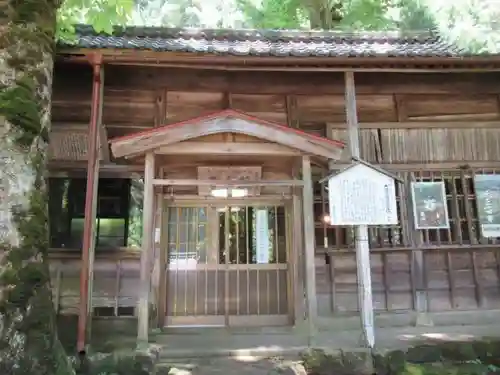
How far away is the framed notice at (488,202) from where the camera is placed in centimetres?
842

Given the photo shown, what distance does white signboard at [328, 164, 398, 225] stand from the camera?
6664 mm

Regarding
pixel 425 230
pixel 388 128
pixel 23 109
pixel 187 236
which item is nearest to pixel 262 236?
pixel 187 236

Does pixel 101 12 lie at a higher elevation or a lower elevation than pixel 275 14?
lower

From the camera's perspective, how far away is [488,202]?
8.52m

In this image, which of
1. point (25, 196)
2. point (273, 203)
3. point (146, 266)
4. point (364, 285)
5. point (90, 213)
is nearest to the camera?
point (25, 196)

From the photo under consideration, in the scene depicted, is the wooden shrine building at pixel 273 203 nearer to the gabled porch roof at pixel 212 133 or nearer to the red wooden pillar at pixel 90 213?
the red wooden pillar at pixel 90 213

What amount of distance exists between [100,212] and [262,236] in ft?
10.4

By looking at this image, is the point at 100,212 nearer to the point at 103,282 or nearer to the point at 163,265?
the point at 103,282

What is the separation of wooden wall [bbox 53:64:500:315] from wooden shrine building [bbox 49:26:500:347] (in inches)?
1.1

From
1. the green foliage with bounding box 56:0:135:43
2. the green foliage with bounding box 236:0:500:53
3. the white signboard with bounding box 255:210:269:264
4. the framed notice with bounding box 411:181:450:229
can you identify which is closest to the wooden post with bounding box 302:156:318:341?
the white signboard with bounding box 255:210:269:264

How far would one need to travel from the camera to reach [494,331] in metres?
7.63

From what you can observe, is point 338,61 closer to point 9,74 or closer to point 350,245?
point 350,245

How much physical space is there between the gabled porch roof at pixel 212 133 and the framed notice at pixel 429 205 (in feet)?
8.94

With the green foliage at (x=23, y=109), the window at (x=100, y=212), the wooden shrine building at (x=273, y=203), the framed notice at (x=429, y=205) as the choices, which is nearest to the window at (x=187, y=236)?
→ the wooden shrine building at (x=273, y=203)
